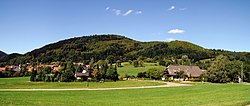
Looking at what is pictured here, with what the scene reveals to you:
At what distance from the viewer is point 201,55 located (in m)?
192

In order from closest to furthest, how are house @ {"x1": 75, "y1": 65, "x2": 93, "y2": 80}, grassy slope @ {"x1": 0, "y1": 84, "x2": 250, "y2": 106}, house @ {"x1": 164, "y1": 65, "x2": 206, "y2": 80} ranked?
grassy slope @ {"x1": 0, "y1": 84, "x2": 250, "y2": 106} → house @ {"x1": 75, "y1": 65, "x2": 93, "y2": 80} → house @ {"x1": 164, "y1": 65, "x2": 206, "y2": 80}

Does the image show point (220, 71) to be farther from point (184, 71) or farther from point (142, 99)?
point (142, 99)

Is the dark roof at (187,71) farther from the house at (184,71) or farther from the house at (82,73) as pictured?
the house at (82,73)

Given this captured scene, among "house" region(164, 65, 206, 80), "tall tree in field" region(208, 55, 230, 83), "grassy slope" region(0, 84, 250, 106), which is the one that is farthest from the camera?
"house" region(164, 65, 206, 80)

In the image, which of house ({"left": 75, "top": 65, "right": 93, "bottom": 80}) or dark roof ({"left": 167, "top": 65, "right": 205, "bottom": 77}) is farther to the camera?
dark roof ({"left": 167, "top": 65, "right": 205, "bottom": 77})

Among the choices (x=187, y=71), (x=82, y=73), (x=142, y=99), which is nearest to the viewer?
(x=142, y=99)

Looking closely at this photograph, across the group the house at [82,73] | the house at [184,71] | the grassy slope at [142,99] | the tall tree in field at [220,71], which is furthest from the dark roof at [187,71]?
the grassy slope at [142,99]

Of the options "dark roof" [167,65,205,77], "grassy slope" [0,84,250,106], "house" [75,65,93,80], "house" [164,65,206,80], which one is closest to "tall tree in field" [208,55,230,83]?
"house" [164,65,206,80]

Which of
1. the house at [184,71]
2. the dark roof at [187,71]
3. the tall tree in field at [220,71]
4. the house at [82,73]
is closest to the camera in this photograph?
the tall tree in field at [220,71]

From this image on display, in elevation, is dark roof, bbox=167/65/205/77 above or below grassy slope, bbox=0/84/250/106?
above

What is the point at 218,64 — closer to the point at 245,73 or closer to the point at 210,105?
the point at 245,73

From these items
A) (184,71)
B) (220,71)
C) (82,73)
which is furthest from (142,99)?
(82,73)

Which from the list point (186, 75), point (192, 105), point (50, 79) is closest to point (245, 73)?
point (186, 75)

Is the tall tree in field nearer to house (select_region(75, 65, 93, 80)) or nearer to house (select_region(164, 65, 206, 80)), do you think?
house (select_region(164, 65, 206, 80))
